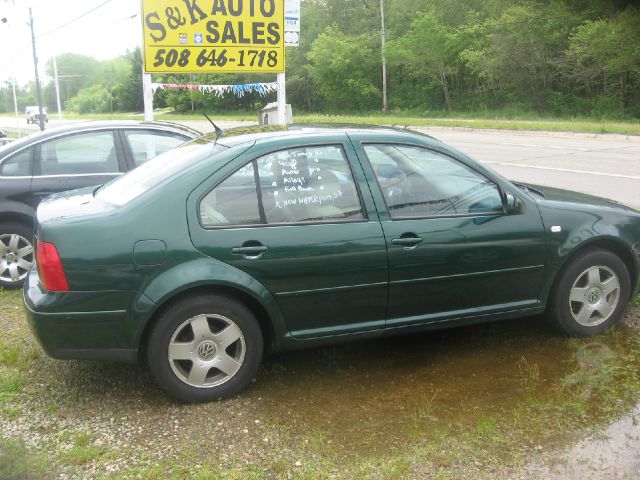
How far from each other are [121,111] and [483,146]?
2997 inches

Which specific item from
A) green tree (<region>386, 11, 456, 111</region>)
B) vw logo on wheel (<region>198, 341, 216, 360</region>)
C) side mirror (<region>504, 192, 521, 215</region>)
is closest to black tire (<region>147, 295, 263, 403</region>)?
vw logo on wheel (<region>198, 341, 216, 360</region>)

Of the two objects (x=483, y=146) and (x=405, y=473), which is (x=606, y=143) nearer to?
(x=483, y=146)

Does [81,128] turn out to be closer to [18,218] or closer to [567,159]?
[18,218]

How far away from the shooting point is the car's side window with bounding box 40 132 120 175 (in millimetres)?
6133

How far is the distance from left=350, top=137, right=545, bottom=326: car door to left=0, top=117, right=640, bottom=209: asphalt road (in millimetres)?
5898

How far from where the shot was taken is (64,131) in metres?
6.22

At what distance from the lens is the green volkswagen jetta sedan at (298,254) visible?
139 inches

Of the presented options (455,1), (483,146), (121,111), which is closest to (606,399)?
(483,146)

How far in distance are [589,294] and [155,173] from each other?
2993 mm

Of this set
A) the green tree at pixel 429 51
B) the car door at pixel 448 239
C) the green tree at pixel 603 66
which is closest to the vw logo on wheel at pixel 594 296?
the car door at pixel 448 239

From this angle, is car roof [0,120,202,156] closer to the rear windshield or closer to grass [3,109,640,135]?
the rear windshield

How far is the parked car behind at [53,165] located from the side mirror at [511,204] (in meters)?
3.59

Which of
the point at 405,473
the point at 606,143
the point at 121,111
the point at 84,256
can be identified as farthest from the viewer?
the point at 121,111

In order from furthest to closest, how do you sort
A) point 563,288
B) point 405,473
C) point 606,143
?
point 606,143 → point 563,288 → point 405,473
